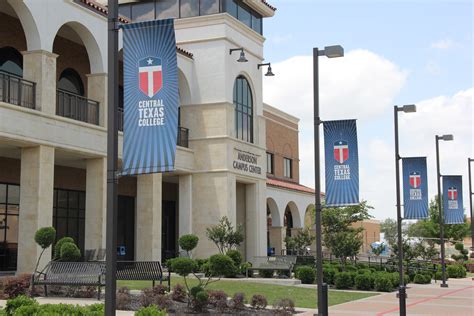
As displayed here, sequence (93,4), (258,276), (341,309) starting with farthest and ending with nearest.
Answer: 1. (258,276)
2. (93,4)
3. (341,309)

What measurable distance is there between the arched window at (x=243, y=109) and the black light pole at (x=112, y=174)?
27.4 meters

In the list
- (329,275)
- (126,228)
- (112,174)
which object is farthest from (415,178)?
(126,228)

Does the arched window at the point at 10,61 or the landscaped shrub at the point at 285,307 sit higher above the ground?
the arched window at the point at 10,61

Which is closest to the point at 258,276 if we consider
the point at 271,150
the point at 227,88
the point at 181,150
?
the point at 181,150

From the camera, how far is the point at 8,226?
93.8 feet

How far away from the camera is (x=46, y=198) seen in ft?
81.0

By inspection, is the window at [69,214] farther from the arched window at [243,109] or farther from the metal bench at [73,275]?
the metal bench at [73,275]

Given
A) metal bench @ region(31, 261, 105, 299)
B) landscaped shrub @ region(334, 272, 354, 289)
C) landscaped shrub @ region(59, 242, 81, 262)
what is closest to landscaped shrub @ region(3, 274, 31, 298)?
metal bench @ region(31, 261, 105, 299)

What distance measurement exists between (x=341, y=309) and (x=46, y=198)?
11.5 metres

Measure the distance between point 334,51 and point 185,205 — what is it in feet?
67.5

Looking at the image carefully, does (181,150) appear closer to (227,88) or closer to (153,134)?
(227,88)

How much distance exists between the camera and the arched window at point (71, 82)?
3125 centimetres

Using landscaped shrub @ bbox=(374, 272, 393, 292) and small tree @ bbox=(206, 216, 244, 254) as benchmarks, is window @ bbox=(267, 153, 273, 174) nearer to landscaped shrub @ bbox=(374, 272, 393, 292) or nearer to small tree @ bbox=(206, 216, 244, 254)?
small tree @ bbox=(206, 216, 244, 254)

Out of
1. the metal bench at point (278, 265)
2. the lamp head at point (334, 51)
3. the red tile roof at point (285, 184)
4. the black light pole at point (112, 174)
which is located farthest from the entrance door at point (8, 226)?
the red tile roof at point (285, 184)
